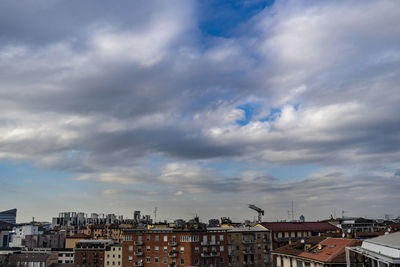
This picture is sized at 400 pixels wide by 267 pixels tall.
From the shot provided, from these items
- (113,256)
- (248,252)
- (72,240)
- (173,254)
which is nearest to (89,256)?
(113,256)

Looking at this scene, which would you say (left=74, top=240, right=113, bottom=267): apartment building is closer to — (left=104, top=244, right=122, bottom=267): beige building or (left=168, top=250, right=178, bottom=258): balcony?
(left=104, top=244, right=122, bottom=267): beige building

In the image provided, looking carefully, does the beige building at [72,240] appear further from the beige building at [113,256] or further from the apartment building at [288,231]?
A: the apartment building at [288,231]

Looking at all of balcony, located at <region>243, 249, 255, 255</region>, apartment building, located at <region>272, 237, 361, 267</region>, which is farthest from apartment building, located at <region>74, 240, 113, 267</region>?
apartment building, located at <region>272, 237, 361, 267</region>

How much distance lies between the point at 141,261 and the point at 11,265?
149 feet

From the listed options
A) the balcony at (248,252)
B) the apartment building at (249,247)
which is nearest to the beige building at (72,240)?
the apartment building at (249,247)

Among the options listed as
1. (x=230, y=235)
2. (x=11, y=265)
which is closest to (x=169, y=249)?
(x=230, y=235)

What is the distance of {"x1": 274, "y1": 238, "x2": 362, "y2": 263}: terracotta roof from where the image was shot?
161 ft

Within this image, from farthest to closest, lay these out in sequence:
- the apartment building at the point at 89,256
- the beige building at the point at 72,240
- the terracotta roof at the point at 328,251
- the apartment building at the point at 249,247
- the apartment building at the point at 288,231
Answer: the beige building at the point at 72,240
the apartment building at the point at 89,256
the apartment building at the point at 288,231
the apartment building at the point at 249,247
the terracotta roof at the point at 328,251

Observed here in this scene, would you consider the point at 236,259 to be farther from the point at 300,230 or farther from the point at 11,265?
the point at 11,265

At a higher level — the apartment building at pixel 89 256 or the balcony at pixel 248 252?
the balcony at pixel 248 252

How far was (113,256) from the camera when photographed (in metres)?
139

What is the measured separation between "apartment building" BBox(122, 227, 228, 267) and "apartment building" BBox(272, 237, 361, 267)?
164 ft

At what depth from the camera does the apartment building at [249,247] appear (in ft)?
387

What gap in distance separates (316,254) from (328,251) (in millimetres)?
2066
